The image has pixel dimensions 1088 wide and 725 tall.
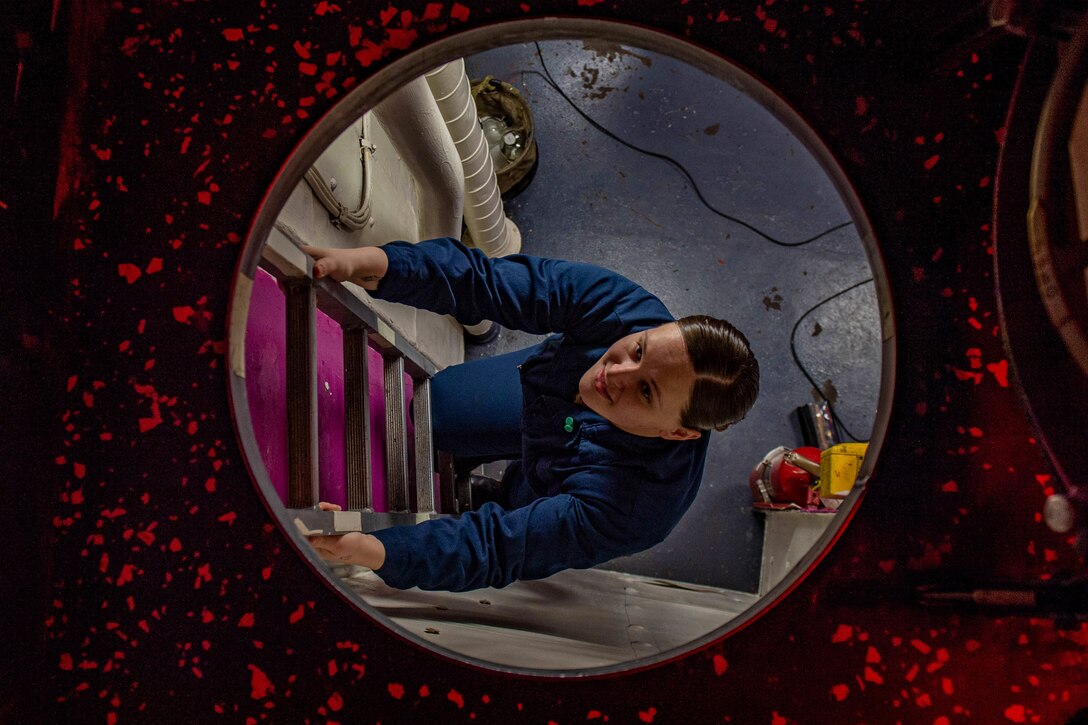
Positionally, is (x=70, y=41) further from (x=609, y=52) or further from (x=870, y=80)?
(x=609, y=52)

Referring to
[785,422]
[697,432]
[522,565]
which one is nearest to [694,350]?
[697,432]

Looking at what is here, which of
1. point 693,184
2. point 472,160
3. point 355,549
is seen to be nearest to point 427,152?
point 472,160

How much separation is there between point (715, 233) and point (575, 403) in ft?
4.01

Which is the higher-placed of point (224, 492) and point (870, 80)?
point (870, 80)

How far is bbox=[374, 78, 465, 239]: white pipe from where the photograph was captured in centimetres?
142

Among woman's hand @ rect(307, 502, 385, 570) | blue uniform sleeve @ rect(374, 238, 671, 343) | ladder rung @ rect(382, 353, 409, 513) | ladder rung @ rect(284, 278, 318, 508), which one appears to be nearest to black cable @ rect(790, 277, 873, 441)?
blue uniform sleeve @ rect(374, 238, 671, 343)

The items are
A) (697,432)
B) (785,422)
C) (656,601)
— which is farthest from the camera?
(785,422)

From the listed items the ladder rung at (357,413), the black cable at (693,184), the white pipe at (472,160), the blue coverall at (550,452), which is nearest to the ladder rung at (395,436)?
the ladder rung at (357,413)

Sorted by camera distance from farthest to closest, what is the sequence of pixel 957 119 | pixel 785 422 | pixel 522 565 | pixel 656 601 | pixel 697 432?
pixel 785 422 < pixel 656 601 < pixel 697 432 < pixel 522 565 < pixel 957 119

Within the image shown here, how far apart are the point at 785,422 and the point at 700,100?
1.17 m

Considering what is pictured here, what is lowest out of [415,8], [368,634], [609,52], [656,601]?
[656,601]

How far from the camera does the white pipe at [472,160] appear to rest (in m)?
1.69

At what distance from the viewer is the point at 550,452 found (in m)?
1.41

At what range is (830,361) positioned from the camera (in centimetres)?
232
